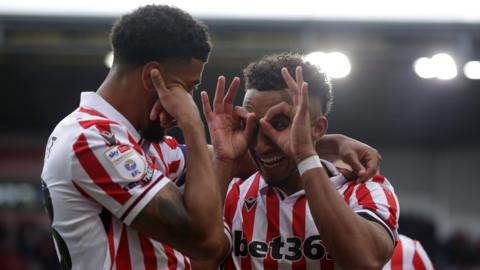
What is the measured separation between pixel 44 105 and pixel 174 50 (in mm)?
13766

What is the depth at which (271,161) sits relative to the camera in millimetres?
3559

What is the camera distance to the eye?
3.46 m

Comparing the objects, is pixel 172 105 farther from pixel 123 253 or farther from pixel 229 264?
pixel 229 264

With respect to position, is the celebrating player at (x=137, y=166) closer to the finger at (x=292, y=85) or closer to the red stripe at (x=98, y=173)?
the red stripe at (x=98, y=173)

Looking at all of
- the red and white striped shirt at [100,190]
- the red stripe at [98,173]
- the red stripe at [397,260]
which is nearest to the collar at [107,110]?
the red and white striped shirt at [100,190]

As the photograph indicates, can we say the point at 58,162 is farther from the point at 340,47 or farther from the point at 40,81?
the point at 40,81

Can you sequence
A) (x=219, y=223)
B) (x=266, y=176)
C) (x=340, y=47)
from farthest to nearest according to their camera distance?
(x=340, y=47), (x=266, y=176), (x=219, y=223)

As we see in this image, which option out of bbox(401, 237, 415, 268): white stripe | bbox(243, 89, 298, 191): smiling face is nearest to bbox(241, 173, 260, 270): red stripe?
bbox(243, 89, 298, 191): smiling face

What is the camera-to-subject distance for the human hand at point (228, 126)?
138 inches

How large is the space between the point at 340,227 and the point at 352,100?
1265 cm

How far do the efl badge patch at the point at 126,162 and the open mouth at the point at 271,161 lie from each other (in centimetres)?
60

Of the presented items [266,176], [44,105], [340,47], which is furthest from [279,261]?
[44,105]

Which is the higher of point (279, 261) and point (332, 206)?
point (332, 206)

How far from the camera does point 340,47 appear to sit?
12.1m
